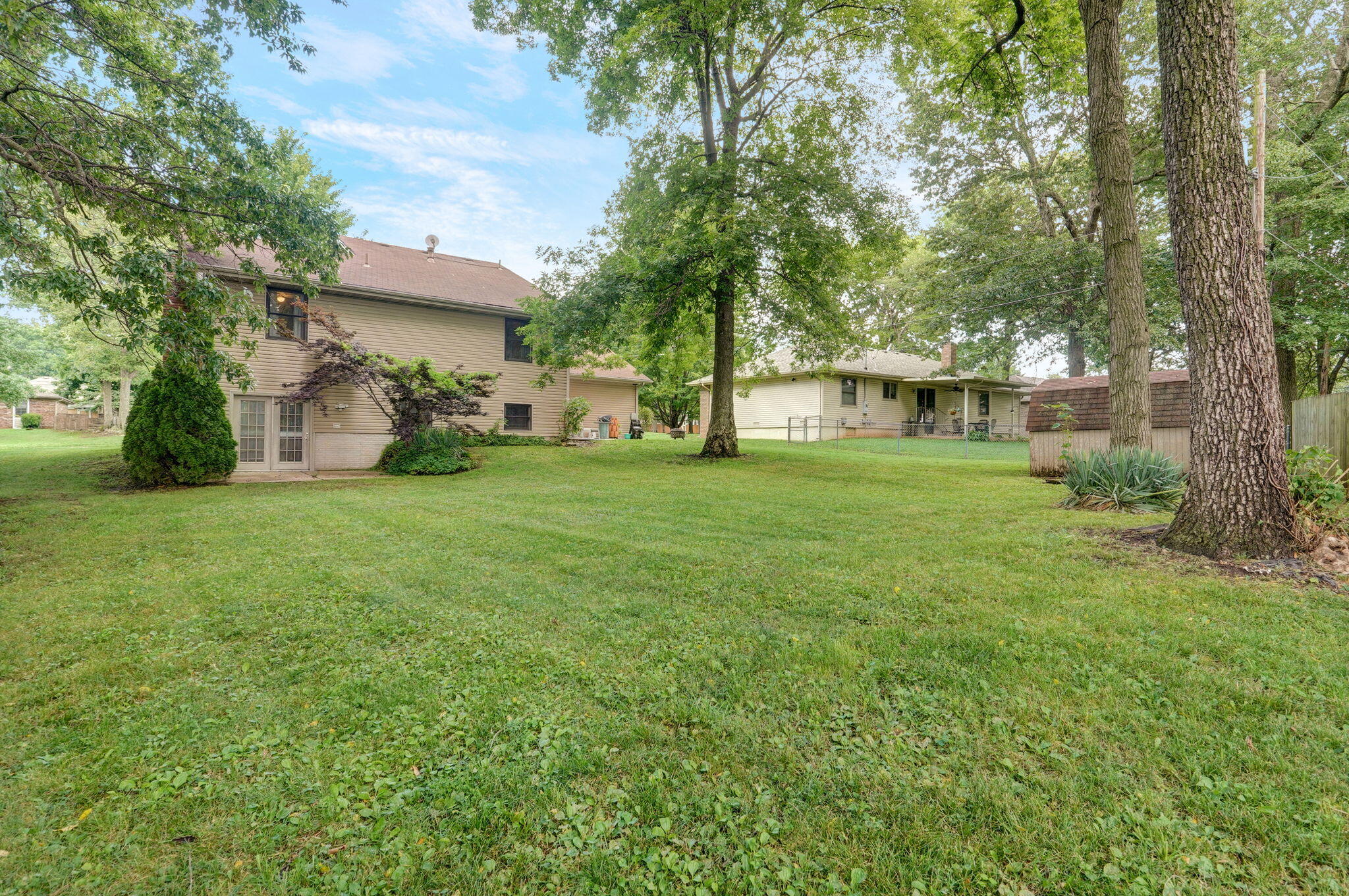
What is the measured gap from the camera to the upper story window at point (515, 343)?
58.1 feet

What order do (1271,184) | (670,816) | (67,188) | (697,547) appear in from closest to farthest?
(670,816) < (697,547) < (67,188) < (1271,184)

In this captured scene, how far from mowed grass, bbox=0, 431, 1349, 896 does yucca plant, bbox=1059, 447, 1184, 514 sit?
2.21 m

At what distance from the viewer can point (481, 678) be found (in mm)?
3072

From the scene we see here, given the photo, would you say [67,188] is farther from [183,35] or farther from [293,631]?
[293,631]

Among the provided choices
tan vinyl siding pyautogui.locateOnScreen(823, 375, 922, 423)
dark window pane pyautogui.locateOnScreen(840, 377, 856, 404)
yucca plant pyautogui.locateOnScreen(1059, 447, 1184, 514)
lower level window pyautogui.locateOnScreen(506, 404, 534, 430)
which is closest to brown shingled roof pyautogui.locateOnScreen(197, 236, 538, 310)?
lower level window pyautogui.locateOnScreen(506, 404, 534, 430)

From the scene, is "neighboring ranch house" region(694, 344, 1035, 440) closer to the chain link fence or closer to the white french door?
the chain link fence

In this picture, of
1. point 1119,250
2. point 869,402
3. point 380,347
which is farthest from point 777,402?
point 1119,250

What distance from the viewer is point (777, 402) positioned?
2766 centimetres

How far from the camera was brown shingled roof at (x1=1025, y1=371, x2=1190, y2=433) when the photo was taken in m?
10.8

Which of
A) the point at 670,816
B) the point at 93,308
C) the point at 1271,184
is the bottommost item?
the point at 670,816

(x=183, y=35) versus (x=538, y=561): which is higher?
(x=183, y=35)

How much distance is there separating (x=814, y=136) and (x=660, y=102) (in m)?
4.14

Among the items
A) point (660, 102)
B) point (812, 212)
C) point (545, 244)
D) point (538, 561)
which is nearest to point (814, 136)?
point (812, 212)

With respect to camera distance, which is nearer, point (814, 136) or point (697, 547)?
point (697, 547)
